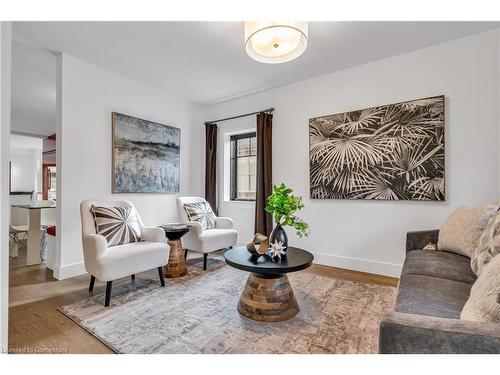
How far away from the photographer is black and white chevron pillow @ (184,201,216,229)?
339 cm

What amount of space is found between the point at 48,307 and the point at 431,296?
9.03 feet

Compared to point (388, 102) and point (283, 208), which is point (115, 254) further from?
point (388, 102)

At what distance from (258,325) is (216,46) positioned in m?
2.61

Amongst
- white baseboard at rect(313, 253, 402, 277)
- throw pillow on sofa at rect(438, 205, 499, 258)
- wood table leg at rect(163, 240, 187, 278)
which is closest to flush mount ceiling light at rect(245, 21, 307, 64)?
throw pillow on sofa at rect(438, 205, 499, 258)

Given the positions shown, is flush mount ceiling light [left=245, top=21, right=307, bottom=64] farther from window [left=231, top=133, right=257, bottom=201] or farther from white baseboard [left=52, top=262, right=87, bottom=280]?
white baseboard [left=52, top=262, right=87, bottom=280]

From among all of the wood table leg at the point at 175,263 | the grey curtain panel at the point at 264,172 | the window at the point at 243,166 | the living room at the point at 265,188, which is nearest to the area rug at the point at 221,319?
the living room at the point at 265,188

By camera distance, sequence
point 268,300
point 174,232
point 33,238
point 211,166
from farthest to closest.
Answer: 1. point 211,166
2. point 33,238
3. point 174,232
4. point 268,300

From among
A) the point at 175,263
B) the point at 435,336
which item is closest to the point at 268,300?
the point at 435,336

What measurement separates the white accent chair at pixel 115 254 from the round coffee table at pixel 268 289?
0.83 metres

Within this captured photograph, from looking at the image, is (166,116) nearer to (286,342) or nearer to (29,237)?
(29,237)

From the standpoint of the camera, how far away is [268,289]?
1.89 metres

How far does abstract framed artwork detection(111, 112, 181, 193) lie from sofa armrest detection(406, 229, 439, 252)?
3.21 metres

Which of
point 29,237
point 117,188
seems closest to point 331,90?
point 117,188
